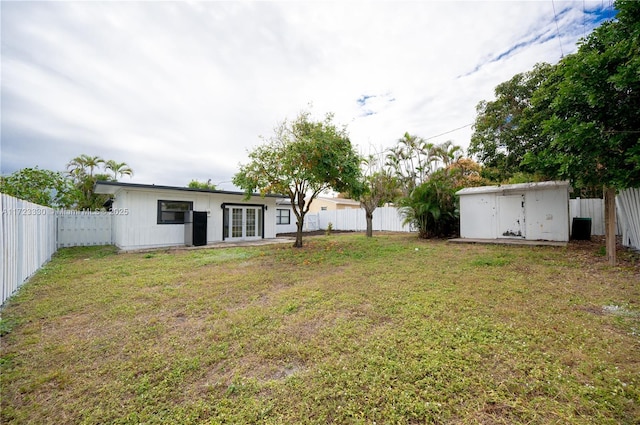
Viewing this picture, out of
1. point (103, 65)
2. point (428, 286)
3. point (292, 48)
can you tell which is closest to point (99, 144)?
point (103, 65)

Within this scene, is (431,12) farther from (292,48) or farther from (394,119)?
(394,119)

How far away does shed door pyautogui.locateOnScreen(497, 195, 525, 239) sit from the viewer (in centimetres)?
1091

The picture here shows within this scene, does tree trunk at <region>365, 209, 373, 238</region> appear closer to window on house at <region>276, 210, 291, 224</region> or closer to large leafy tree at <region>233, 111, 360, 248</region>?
large leafy tree at <region>233, 111, 360, 248</region>

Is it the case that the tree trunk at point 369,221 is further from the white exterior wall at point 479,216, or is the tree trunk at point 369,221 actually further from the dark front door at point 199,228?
the dark front door at point 199,228

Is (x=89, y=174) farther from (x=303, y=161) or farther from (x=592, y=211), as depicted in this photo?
(x=592, y=211)

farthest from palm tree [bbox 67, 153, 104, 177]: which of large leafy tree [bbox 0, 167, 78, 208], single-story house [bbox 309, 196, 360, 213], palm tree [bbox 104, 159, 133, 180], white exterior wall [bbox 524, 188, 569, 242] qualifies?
white exterior wall [bbox 524, 188, 569, 242]

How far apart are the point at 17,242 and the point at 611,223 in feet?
42.5

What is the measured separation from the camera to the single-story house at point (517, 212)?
10.0 m

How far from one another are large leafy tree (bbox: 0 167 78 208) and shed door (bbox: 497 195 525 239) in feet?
65.4

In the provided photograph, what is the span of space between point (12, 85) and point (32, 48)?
1.67 meters

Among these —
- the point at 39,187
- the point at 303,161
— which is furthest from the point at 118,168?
the point at 303,161

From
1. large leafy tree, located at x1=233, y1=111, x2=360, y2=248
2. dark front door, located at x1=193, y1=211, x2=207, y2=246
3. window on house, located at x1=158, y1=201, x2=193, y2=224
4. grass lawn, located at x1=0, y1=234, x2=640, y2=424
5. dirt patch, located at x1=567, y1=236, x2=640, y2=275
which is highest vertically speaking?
large leafy tree, located at x1=233, y1=111, x2=360, y2=248

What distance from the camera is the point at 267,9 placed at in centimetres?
750

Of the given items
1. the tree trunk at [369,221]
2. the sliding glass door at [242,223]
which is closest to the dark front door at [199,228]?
the sliding glass door at [242,223]
